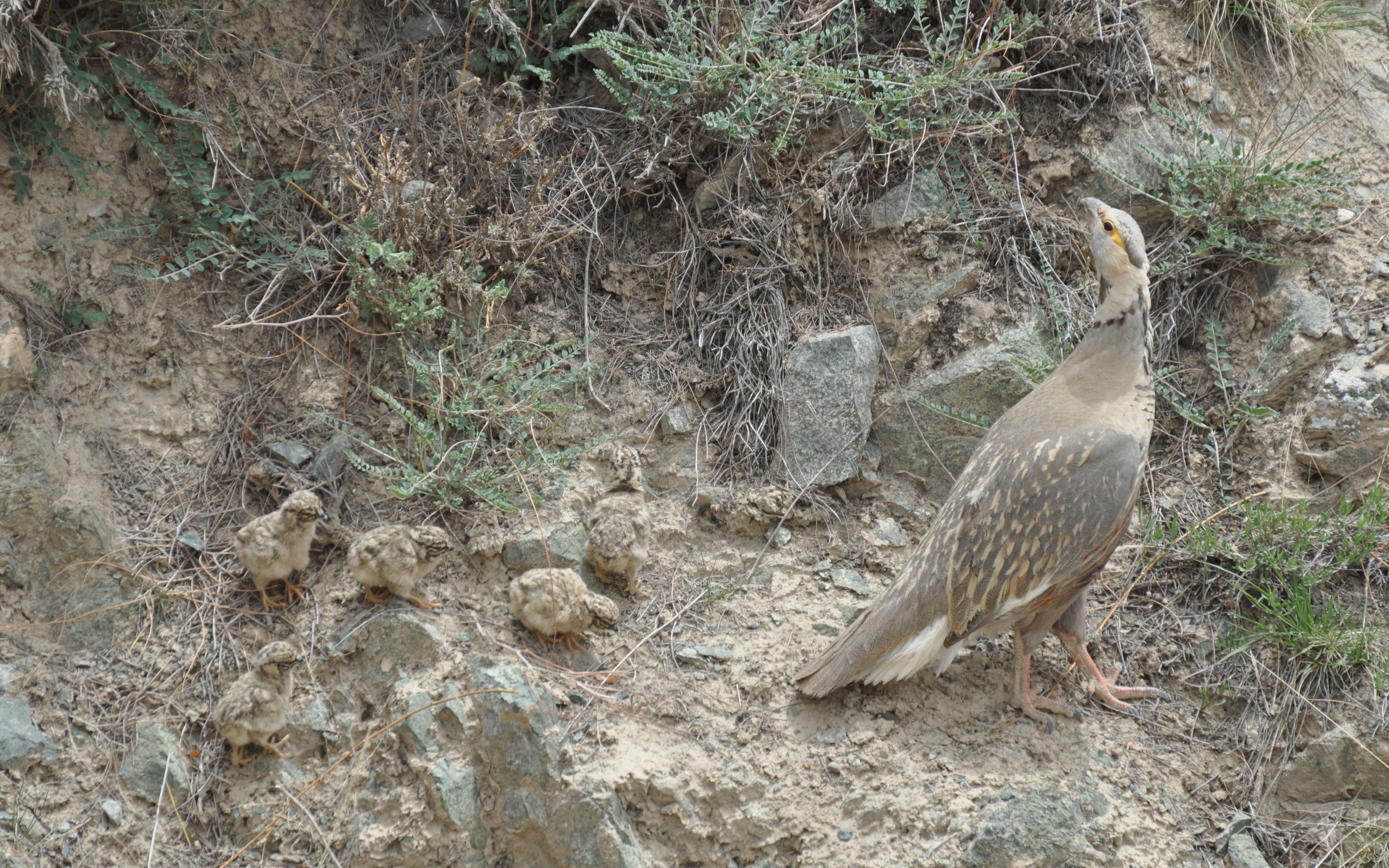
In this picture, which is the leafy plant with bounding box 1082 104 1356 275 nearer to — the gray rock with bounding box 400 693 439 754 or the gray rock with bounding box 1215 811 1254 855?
the gray rock with bounding box 1215 811 1254 855

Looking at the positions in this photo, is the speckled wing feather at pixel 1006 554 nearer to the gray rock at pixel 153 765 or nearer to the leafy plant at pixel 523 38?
the gray rock at pixel 153 765

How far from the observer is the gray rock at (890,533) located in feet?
16.8

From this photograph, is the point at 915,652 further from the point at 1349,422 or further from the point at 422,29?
the point at 422,29

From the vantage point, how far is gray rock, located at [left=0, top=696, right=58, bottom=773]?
423cm

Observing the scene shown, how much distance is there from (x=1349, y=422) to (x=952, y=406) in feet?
5.89

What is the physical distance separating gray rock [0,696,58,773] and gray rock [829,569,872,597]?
3427 mm

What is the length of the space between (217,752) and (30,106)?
328 centimetres

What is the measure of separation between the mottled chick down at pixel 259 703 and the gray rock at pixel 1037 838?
2755 mm

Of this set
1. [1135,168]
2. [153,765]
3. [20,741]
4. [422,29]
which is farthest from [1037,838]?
[422,29]

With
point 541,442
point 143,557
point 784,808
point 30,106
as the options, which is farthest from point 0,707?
point 784,808

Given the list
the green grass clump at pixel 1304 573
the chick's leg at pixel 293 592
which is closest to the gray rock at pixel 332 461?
the chick's leg at pixel 293 592

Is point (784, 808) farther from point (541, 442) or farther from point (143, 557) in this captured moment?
point (143, 557)

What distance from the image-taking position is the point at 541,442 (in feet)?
16.9

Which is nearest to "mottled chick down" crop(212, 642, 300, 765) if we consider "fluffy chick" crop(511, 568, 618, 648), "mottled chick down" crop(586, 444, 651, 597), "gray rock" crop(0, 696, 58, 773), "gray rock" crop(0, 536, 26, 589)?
"gray rock" crop(0, 696, 58, 773)
